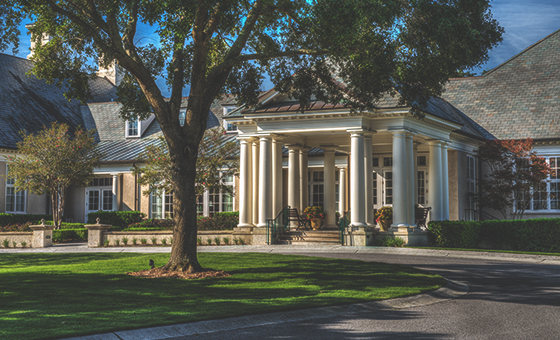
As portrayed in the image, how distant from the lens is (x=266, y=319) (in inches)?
335

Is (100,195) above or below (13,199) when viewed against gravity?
above

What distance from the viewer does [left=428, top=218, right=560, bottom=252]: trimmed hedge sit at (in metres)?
22.2

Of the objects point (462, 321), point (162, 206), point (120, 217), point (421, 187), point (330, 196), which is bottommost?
point (462, 321)

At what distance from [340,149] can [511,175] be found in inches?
312

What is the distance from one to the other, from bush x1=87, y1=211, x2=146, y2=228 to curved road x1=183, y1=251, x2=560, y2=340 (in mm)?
23241

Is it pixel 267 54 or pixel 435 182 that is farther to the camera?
pixel 435 182

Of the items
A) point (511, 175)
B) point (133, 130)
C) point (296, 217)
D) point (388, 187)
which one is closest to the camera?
point (296, 217)

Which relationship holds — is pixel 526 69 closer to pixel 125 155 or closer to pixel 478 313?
pixel 125 155

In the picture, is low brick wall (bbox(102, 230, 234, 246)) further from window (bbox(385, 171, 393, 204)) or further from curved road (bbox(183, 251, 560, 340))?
curved road (bbox(183, 251, 560, 340))

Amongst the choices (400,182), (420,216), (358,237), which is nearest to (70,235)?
(358,237)

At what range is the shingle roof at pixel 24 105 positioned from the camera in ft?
110

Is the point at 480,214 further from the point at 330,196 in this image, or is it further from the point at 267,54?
the point at 267,54

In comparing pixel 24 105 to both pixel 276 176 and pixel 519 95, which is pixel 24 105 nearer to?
pixel 276 176

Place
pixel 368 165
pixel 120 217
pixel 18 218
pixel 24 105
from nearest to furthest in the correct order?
pixel 368 165 < pixel 18 218 < pixel 120 217 < pixel 24 105
